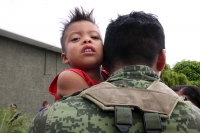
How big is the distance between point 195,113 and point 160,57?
40cm

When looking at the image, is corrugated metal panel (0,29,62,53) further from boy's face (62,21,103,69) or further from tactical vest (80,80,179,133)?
tactical vest (80,80,179,133)

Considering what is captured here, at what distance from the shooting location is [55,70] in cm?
1166

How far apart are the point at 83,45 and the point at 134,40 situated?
529 millimetres

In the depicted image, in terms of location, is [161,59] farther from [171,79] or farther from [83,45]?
[171,79]

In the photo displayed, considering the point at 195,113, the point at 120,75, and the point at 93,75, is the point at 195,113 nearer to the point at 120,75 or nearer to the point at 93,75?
the point at 120,75

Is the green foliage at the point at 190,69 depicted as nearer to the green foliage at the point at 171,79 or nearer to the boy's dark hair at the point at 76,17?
the green foliage at the point at 171,79

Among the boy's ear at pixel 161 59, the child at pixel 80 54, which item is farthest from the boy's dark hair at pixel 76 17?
the boy's ear at pixel 161 59

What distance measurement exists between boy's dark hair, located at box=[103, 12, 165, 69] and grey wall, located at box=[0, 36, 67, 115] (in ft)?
27.8

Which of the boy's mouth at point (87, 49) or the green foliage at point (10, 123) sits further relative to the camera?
the green foliage at point (10, 123)

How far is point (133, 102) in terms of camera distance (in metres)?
1.35

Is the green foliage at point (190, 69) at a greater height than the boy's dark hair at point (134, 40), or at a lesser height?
greater

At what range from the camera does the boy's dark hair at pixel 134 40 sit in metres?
1.59

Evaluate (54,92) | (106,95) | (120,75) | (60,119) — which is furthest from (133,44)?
(54,92)

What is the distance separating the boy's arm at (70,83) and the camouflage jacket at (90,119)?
1.40 feet
